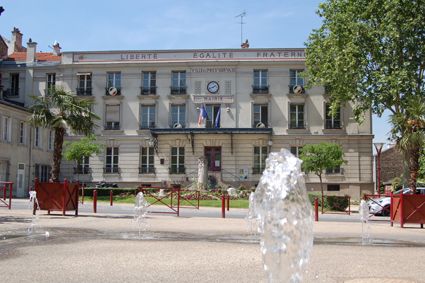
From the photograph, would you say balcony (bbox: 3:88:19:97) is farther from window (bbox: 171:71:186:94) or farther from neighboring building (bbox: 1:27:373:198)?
window (bbox: 171:71:186:94)

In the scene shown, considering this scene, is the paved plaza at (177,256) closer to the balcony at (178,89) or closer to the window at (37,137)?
the window at (37,137)

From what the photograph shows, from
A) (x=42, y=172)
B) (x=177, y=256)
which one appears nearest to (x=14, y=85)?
(x=42, y=172)

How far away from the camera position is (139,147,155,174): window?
4616 cm

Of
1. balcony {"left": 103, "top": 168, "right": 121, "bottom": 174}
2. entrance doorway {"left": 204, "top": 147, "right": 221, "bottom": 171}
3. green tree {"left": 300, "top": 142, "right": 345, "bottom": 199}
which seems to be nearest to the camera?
green tree {"left": 300, "top": 142, "right": 345, "bottom": 199}

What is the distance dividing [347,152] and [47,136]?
26.3 metres

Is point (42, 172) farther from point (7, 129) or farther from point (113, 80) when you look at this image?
point (113, 80)

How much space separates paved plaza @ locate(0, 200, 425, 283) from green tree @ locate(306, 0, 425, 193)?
1612cm

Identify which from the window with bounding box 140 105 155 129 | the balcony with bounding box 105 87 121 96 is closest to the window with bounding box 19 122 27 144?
the balcony with bounding box 105 87 121 96

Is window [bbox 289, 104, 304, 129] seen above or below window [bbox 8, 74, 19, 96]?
below

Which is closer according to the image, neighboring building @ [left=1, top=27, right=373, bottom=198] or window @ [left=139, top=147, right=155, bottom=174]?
neighboring building @ [left=1, top=27, right=373, bottom=198]

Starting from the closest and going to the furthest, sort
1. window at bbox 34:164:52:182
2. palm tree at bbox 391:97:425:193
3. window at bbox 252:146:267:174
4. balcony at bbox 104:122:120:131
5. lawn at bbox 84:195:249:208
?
palm tree at bbox 391:97:425:193 → lawn at bbox 84:195:249:208 → window at bbox 34:164:52:182 → window at bbox 252:146:267:174 → balcony at bbox 104:122:120:131

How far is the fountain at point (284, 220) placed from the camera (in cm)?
587

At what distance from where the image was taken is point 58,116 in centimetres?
2198

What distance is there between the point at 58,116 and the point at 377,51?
60.2 feet
